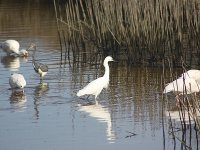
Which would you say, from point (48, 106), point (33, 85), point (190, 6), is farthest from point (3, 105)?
point (190, 6)

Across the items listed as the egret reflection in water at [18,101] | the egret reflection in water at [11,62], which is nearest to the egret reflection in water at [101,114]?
the egret reflection in water at [18,101]

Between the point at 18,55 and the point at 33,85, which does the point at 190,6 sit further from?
the point at 18,55

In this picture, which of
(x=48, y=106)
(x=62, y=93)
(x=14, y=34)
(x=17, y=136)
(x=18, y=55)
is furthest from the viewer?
(x=14, y=34)

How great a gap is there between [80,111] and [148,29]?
372cm

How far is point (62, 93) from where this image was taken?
459 inches

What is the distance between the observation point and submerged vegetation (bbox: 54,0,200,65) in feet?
42.8

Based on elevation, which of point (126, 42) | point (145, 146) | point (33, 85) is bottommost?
point (145, 146)

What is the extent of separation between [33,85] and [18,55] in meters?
4.21

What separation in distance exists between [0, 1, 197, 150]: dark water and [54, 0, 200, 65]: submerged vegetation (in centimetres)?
35

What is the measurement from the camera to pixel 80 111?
33.7 feet

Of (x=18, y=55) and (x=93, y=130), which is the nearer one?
(x=93, y=130)

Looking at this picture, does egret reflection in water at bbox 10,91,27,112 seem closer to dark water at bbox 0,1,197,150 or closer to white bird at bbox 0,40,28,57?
dark water at bbox 0,1,197,150

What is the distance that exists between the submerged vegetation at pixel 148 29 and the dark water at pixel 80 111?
0.35 meters

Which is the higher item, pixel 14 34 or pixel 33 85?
pixel 14 34
